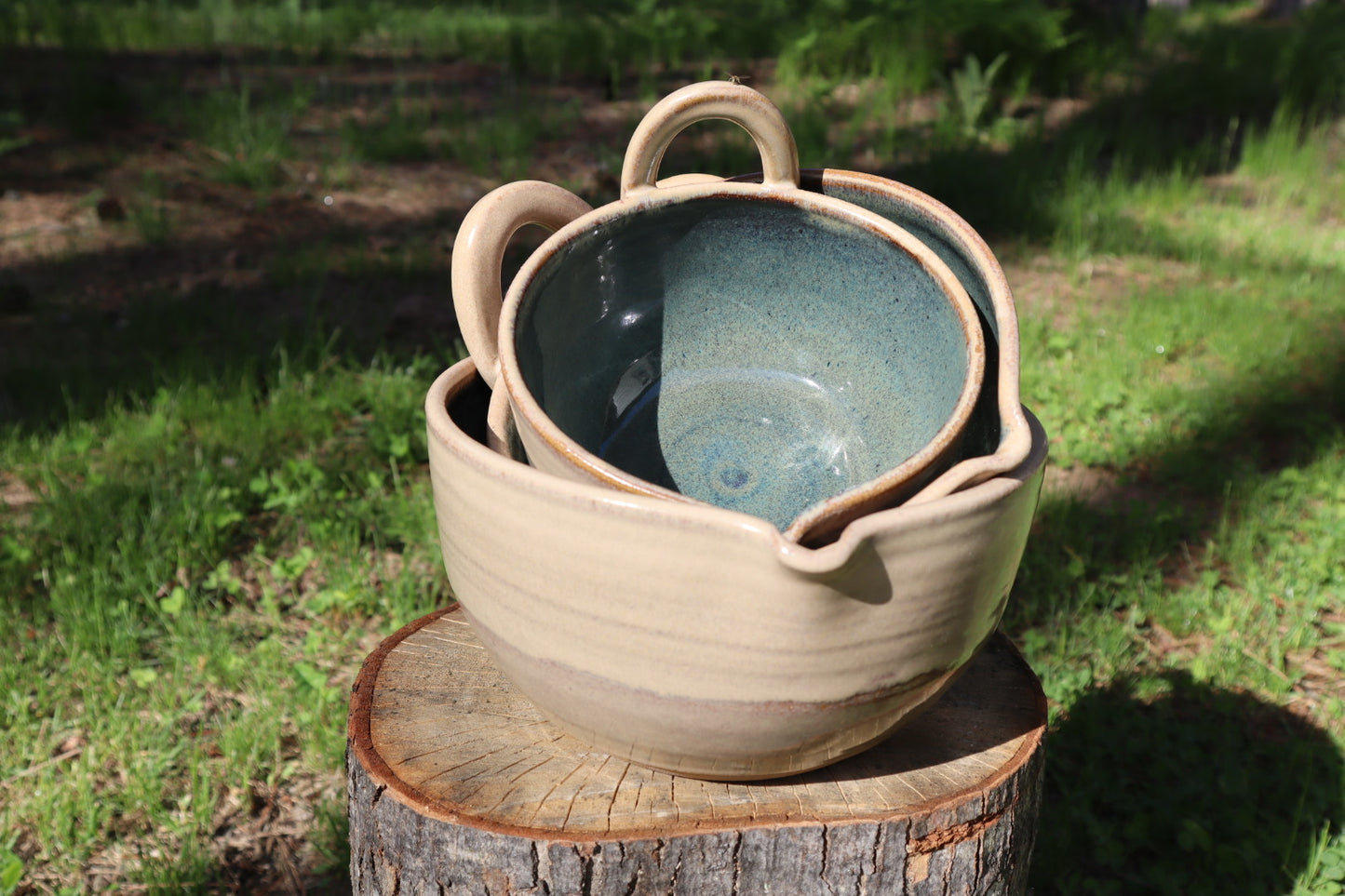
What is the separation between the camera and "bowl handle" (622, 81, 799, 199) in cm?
137

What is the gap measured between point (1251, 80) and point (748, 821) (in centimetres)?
562

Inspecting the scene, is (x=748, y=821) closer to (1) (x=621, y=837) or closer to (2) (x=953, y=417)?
(1) (x=621, y=837)

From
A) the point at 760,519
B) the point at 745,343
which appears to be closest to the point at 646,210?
the point at 745,343

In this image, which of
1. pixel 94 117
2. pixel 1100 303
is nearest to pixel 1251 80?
pixel 1100 303

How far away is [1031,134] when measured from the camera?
492cm

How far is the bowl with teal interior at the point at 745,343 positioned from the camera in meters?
1.44

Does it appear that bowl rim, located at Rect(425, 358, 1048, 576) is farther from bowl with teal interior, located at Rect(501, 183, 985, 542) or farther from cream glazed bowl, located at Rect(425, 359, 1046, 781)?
bowl with teal interior, located at Rect(501, 183, 985, 542)

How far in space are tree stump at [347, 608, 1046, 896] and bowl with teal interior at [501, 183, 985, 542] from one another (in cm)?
36

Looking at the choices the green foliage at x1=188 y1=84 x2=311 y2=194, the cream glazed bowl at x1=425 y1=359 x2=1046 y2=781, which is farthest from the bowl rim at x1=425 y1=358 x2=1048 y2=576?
the green foliage at x1=188 y1=84 x2=311 y2=194

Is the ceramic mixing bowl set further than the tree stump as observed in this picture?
No

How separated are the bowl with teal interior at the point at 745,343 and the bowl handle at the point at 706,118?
36mm

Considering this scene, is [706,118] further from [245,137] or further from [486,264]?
[245,137]

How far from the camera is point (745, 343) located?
1630 millimetres

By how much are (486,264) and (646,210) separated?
0.24 meters
